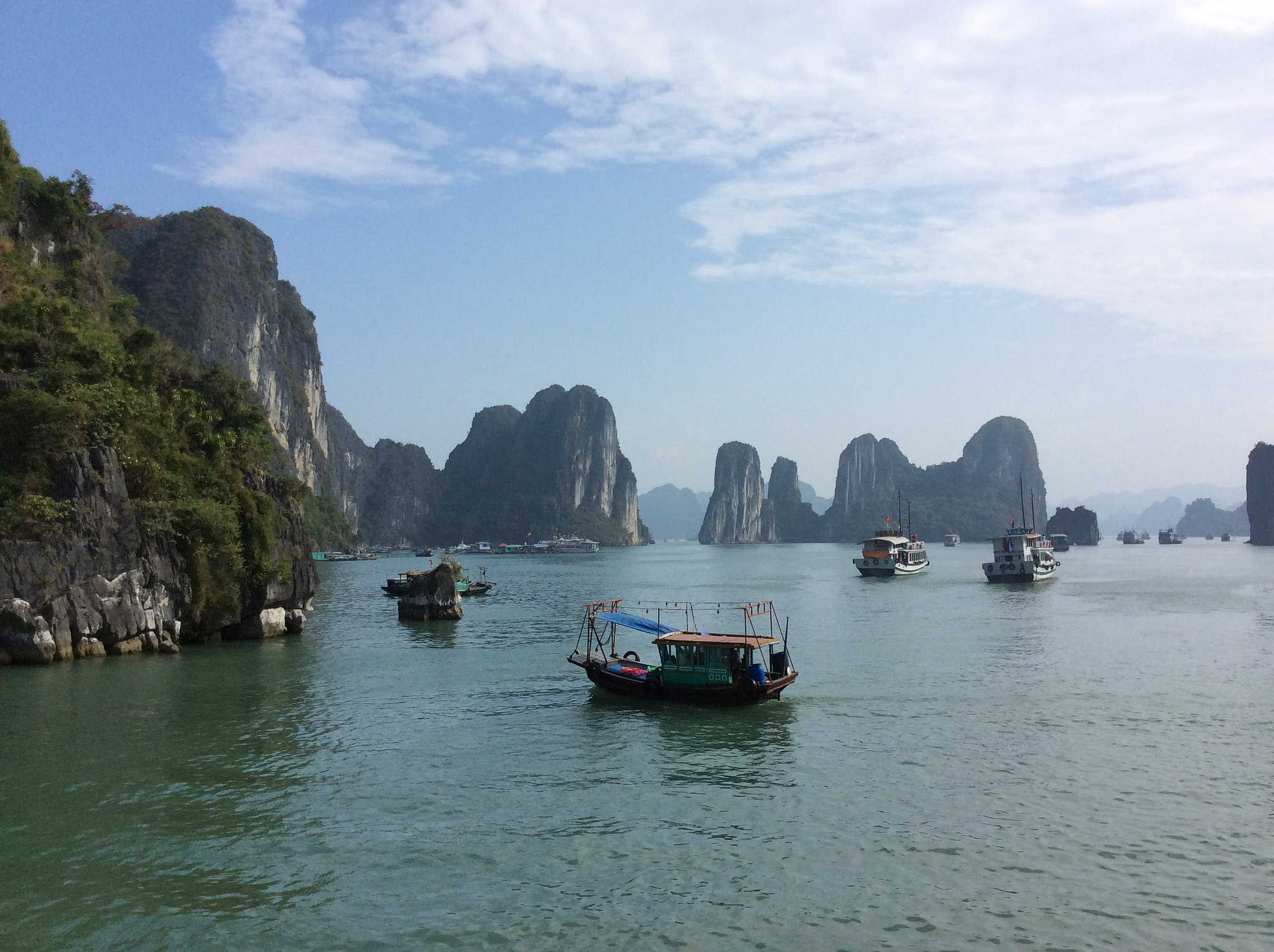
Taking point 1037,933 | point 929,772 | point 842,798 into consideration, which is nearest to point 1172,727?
point 929,772

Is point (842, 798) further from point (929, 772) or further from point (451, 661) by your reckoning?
point (451, 661)

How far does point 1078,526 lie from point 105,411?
19929cm

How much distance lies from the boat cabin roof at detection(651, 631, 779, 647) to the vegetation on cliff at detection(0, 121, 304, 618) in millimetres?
19221

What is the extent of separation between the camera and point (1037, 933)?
10844 mm

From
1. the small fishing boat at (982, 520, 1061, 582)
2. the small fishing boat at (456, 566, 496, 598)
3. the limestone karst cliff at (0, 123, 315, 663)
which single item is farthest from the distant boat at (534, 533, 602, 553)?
the limestone karst cliff at (0, 123, 315, 663)

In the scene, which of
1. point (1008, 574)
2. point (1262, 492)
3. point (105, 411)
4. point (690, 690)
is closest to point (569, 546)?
point (1008, 574)

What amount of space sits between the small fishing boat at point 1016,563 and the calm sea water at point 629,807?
39790 millimetres

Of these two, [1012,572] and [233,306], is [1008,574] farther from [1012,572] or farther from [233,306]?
[233,306]

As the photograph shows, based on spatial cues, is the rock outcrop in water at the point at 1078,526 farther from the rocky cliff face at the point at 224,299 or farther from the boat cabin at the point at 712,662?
the boat cabin at the point at 712,662

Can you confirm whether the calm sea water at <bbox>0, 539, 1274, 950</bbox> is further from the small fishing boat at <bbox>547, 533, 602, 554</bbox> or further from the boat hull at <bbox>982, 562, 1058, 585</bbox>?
the small fishing boat at <bbox>547, 533, 602, 554</bbox>

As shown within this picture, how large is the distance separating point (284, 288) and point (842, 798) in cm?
15369

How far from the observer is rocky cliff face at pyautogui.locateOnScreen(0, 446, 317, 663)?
2773 cm

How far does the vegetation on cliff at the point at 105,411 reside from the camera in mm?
29719

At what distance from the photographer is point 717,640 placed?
2417cm
